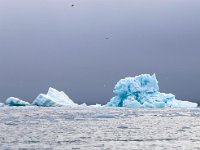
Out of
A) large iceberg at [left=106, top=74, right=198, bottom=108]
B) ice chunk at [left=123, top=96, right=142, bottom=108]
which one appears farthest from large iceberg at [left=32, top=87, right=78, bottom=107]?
ice chunk at [left=123, top=96, right=142, bottom=108]

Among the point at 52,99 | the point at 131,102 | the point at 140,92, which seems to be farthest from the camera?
A: the point at 52,99

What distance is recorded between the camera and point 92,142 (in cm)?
1587

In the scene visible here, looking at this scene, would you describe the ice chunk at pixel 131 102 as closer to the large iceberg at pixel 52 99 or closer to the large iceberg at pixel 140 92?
the large iceberg at pixel 140 92

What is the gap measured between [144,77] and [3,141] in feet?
85.1

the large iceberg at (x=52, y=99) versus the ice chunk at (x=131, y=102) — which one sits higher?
the large iceberg at (x=52, y=99)

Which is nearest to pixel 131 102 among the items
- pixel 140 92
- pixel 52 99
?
pixel 140 92

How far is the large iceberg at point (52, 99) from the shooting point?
44237 millimetres

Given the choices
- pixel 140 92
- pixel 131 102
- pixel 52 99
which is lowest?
pixel 131 102

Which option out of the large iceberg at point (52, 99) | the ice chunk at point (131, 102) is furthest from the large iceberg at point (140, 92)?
the large iceberg at point (52, 99)

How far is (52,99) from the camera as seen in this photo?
150 ft

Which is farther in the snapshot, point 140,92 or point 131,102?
point 140,92

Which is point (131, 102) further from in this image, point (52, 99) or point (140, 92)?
point (52, 99)

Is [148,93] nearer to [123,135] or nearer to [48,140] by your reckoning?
[123,135]

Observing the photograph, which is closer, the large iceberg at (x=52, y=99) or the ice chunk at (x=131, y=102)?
the ice chunk at (x=131, y=102)
